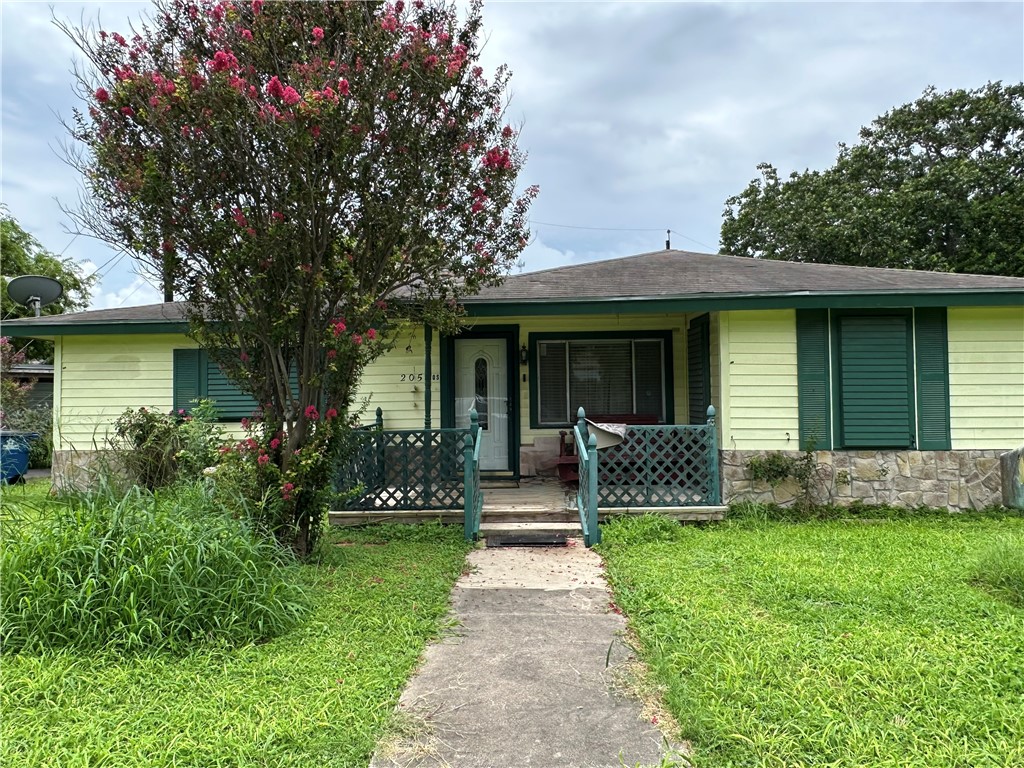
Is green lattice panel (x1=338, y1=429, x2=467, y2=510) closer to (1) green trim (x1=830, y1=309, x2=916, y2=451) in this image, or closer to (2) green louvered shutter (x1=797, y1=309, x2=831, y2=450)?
(2) green louvered shutter (x1=797, y1=309, x2=831, y2=450)

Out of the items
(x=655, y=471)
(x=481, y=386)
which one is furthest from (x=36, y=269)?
(x=655, y=471)

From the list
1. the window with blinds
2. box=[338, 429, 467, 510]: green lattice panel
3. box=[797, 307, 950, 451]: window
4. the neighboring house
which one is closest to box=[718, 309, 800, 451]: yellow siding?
the neighboring house

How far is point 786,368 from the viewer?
6848mm

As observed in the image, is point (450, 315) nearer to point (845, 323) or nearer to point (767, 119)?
point (845, 323)

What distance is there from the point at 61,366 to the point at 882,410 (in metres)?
10.6

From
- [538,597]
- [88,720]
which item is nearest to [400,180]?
[538,597]

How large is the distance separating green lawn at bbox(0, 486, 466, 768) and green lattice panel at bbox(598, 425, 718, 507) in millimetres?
3100

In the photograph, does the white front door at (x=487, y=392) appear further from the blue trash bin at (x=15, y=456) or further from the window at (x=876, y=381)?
the blue trash bin at (x=15, y=456)

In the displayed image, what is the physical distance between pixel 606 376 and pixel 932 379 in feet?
12.7

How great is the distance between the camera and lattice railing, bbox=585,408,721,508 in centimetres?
643

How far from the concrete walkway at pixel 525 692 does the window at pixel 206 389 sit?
5.25 meters

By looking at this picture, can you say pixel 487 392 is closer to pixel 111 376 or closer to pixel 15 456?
pixel 111 376

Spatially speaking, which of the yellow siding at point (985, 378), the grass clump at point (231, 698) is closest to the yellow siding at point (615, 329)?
the yellow siding at point (985, 378)

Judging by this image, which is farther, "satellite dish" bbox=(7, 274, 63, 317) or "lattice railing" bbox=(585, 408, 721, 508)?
"satellite dish" bbox=(7, 274, 63, 317)
